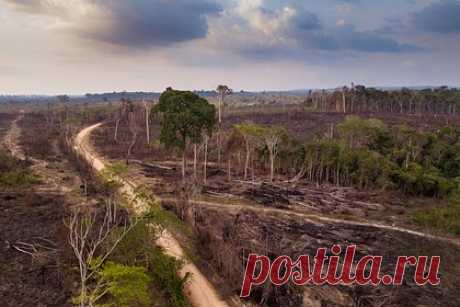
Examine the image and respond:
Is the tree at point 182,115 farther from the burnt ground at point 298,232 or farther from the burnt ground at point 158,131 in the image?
the burnt ground at point 158,131

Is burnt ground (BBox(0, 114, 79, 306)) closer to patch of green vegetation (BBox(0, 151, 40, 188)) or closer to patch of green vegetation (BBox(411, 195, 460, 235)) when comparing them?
patch of green vegetation (BBox(0, 151, 40, 188))

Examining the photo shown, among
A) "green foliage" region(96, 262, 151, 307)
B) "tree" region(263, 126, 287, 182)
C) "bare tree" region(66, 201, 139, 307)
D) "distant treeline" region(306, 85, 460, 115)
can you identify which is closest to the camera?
"bare tree" region(66, 201, 139, 307)

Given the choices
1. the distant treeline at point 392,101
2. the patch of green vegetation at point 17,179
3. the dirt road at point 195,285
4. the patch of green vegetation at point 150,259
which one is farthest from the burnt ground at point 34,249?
the distant treeline at point 392,101

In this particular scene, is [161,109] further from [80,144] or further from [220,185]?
[80,144]

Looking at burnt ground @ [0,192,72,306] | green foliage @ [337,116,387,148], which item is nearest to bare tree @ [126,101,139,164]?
burnt ground @ [0,192,72,306]

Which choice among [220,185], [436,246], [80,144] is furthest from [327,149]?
[80,144]
